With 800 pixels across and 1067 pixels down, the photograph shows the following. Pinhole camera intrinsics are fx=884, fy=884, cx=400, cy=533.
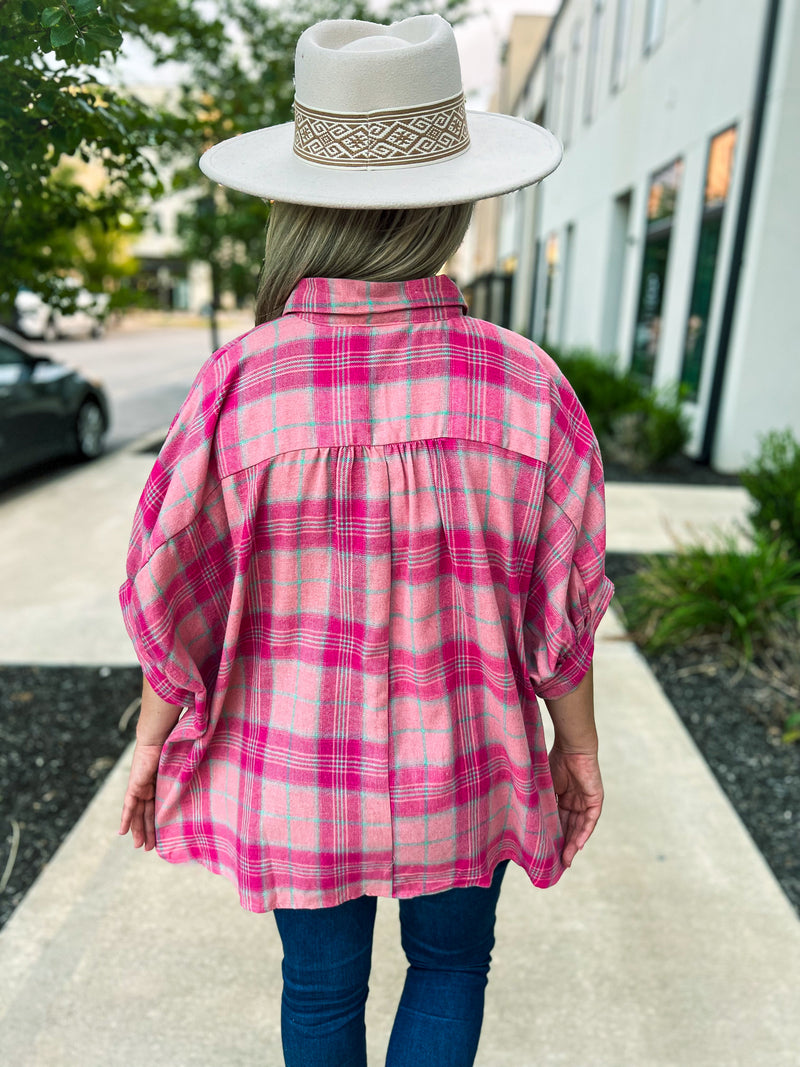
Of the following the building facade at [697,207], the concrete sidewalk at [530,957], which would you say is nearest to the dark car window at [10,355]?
the concrete sidewalk at [530,957]

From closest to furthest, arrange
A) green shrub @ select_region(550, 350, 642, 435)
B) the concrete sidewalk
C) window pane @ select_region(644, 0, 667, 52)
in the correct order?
1. the concrete sidewalk
2. green shrub @ select_region(550, 350, 642, 435)
3. window pane @ select_region(644, 0, 667, 52)

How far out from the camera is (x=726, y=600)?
3988 millimetres

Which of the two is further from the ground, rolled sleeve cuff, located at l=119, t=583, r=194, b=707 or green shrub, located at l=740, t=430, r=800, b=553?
rolled sleeve cuff, located at l=119, t=583, r=194, b=707

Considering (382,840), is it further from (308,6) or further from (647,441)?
(308,6)

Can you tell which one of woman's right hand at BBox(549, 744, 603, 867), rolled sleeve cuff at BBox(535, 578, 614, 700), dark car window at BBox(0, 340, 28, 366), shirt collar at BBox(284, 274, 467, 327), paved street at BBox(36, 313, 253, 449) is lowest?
paved street at BBox(36, 313, 253, 449)

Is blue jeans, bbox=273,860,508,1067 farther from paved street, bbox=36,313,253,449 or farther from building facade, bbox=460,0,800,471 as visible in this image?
building facade, bbox=460,0,800,471

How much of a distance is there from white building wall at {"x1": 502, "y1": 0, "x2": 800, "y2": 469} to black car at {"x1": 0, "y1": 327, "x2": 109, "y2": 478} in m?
5.72

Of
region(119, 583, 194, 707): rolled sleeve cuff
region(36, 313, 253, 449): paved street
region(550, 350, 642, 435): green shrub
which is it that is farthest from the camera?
region(36, 313, 253, 449): paved street

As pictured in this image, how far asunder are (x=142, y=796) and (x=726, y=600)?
126 inches

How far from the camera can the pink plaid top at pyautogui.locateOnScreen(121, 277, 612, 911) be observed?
1.17 m

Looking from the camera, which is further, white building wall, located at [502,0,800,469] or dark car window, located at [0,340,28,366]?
dark car window, located at [0,340,28,366]

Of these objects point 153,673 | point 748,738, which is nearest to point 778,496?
point 748,738

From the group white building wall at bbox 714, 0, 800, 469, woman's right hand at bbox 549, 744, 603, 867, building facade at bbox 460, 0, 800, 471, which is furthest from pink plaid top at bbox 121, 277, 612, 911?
white building wall at bbox 714, 0, 800, 469

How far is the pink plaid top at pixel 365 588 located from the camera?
3.84 ft
